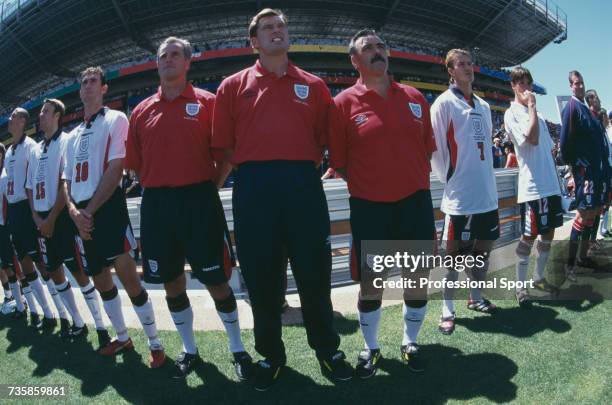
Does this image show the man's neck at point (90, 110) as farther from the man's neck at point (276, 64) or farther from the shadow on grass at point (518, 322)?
the shadow on grass at point (518, 322)

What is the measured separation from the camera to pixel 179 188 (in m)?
2.48

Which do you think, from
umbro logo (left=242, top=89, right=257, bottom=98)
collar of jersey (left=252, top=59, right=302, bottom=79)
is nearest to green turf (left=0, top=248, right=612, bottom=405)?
umbro logo (left=242, top=89, right=257, bottom=98)

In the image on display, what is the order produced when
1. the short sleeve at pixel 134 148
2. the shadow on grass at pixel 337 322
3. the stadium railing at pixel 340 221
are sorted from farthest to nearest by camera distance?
the stadium railing at pixel 340 221 < the shadow on grass at pixel 337 322 < the short sleeve at pixel 134 148

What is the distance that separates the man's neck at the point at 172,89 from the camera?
8.42ft

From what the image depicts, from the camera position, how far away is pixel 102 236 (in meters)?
2.87

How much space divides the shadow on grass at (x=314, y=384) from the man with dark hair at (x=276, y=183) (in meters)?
0.14

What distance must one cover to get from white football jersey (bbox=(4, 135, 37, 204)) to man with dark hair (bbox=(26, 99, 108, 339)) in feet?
1.26

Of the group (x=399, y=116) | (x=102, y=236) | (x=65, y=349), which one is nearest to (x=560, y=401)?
(x=399, y=116)

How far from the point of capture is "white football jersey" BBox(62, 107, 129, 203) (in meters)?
2.92

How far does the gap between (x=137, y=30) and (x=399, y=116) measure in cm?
3537

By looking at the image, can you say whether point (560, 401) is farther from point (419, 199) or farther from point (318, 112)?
point (318, 112)

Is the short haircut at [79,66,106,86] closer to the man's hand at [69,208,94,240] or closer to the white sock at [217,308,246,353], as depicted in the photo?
the man's hand at [69,208,94,240]

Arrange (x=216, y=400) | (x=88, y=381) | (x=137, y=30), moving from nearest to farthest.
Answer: (x=216, y=400) < (x=88, y=381) < (x=137, y=30)

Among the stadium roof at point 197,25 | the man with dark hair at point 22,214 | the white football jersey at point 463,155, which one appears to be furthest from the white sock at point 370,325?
the stadium roof at point 197,25
